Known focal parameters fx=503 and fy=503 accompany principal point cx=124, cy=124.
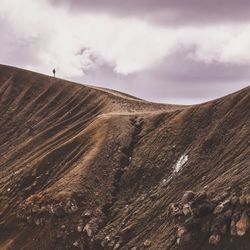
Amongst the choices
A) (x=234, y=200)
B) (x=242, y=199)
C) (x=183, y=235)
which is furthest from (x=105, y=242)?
(x=242, y=199)

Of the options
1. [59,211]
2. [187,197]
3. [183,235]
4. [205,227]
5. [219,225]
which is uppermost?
[187,197]

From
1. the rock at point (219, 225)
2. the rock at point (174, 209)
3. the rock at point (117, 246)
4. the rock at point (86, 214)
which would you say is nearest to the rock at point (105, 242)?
the rock at point (117, 246)

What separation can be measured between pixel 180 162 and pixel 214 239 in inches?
542

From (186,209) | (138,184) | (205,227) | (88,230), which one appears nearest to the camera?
(205,227)

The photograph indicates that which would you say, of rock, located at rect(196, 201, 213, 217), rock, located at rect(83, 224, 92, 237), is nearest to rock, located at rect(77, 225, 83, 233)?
rock, located at rect(83, 224, 92, 237)

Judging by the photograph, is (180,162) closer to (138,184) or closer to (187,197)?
(138,184)

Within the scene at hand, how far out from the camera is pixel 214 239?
33.8 meters

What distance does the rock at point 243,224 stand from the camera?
107ft

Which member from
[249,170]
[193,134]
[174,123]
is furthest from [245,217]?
[174,123]

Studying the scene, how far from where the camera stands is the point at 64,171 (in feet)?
178

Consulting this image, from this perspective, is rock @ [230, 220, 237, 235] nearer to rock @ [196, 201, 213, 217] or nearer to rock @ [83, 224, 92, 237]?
rock @ [196, 201, 213, 217]

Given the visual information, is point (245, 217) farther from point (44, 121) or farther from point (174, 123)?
point (44, 121)

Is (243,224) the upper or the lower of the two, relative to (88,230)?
upper

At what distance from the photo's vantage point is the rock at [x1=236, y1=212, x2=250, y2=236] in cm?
3247
